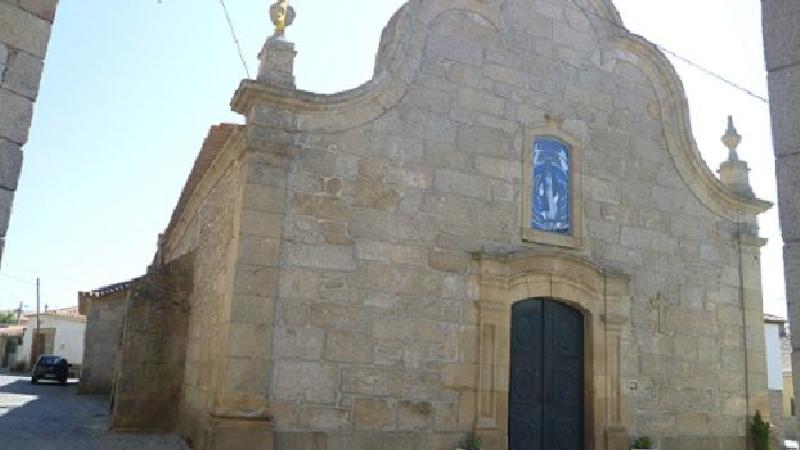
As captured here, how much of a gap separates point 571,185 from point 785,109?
19.6 ft

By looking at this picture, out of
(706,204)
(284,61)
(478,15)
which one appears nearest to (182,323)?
(284,61)

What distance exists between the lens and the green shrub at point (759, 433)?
9672mm

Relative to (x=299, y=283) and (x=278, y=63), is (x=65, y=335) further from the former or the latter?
(x=299, y=283)

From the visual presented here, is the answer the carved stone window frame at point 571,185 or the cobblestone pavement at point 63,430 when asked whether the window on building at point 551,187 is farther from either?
the cobblestone pavement at point 63,430

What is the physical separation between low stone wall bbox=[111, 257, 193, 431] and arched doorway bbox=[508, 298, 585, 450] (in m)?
4.75

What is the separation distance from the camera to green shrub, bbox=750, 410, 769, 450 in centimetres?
967

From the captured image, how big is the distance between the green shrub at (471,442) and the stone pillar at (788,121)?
16.2 feet

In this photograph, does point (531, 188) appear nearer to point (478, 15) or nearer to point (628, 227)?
point (628, 227)

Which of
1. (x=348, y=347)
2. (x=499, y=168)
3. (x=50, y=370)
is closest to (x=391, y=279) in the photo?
(x=348, y=347)

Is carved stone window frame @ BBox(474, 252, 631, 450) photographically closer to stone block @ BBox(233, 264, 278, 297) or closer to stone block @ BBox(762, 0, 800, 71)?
stone block @ BBox(233, 264, 278, 297)

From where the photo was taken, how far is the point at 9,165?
11.4 ft

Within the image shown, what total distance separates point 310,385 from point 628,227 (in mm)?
4856

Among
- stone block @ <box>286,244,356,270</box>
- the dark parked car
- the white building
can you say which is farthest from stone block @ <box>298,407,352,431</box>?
the white building

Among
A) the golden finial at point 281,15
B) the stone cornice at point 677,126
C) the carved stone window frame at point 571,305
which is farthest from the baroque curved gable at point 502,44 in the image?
the carved stone window frame at point 571,305
